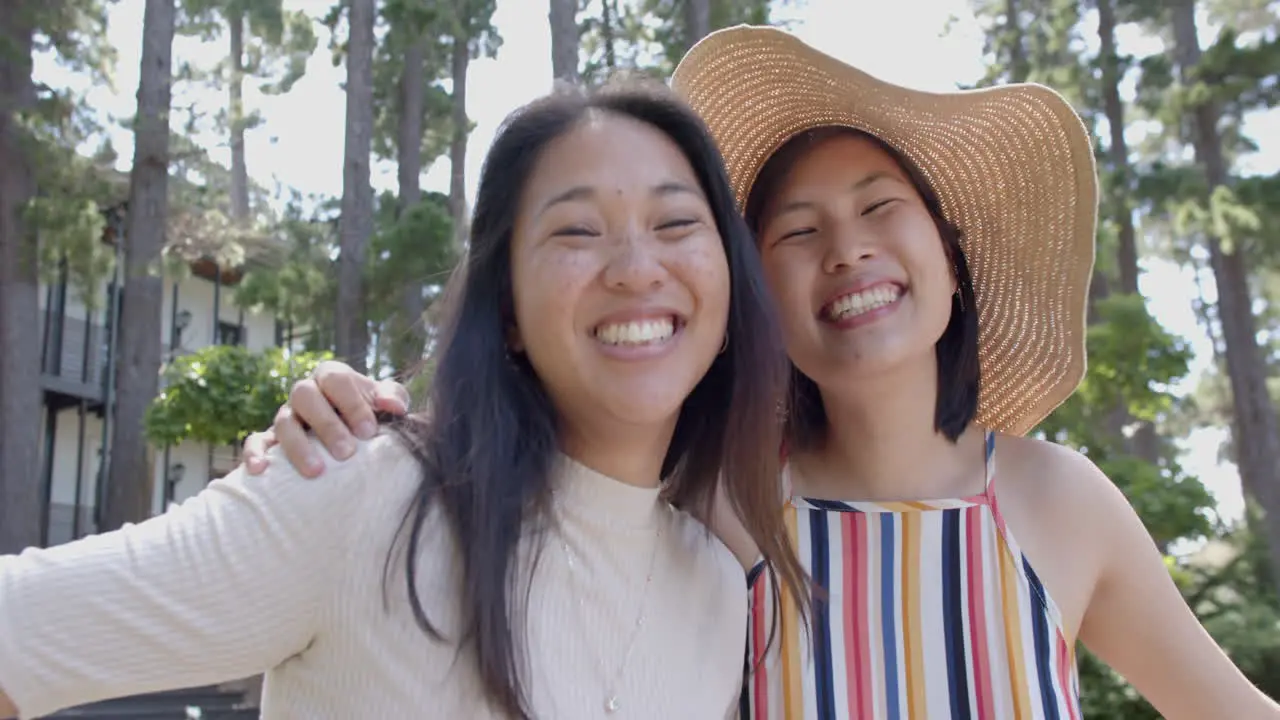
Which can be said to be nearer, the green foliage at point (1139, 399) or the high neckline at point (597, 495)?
the high neckline at point (597, 495)

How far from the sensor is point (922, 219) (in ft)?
6.72

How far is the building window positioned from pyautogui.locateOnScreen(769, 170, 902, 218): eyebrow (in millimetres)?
18205

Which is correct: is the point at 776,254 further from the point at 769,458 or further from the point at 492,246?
the point at 492,246

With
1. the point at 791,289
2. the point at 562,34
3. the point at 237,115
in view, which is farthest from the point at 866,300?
the point at 237,115

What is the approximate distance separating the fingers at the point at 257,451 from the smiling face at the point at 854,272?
3.12 feet

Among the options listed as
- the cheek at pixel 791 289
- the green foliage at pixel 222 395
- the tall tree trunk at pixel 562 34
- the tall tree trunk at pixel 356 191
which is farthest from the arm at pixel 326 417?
the tall tree trunk at pixel 356 191

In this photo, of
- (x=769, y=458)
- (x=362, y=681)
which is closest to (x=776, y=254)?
(x=769, y=458)

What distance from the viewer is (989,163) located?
233cm

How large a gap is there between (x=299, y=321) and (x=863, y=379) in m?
13.1

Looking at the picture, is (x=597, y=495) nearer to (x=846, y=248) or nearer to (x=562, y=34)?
(x=846, y=248)

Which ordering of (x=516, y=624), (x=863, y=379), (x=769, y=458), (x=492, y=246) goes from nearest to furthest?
(x=516, y=624) → (x=492, y=246) → (x=769, y=458) → (x=863, y=379)

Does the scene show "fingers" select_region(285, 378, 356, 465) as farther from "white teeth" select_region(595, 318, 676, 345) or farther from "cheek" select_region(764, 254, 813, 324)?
"cheek" select_region(764, 254, 813, 324)

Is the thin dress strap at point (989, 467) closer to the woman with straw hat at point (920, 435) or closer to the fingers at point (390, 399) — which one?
the woman with straw hat at point (920, 435)

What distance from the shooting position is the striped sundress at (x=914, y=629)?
6.07ft
